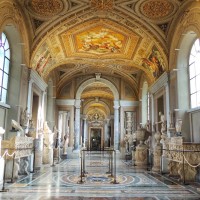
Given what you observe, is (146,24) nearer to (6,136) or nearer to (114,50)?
(114,50)

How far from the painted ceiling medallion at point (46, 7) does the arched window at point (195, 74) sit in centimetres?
618

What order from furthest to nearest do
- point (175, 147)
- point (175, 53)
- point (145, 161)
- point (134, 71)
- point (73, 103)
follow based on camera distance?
point (73, 103) < point (134, 71) < point (145, 161) < point (175, 53) < point (175, 147)

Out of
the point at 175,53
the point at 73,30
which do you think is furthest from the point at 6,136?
the point at 175,53

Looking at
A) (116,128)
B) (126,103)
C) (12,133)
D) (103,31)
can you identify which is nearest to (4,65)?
(12,133)

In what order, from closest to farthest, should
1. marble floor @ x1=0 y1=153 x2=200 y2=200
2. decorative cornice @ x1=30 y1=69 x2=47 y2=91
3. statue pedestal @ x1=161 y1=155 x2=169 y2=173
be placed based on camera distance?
1. marble floor @ x1=0 y1=153 x2=200 y2=200
2. statue pedestal @ x1=161 y1=155 x2=169 y2=173
3. decorative cornice @ x1=30 y1=69 x2=47 y2=91

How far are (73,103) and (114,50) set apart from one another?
23.2 ft

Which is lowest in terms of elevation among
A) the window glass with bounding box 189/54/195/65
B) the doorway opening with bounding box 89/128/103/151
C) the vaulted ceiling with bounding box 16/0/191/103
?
the doorway opening with bounding box 89/128/103/151

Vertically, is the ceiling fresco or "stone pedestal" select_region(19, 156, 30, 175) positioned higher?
the ceiling fresco

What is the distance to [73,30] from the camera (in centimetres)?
1269

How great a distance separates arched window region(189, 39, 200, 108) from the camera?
10102 mm

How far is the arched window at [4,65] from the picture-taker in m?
10.1

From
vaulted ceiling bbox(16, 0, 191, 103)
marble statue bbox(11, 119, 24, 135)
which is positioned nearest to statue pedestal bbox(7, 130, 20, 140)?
marble statue bbox(11, 119, 24, 135)

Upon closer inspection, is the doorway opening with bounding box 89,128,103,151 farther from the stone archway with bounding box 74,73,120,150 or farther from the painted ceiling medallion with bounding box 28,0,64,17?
the painted ceiling medallion with bounding box 28,0,64,17

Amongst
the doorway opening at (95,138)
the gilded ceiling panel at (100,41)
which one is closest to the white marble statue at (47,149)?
the gilded ceiling panel at (100,41)
